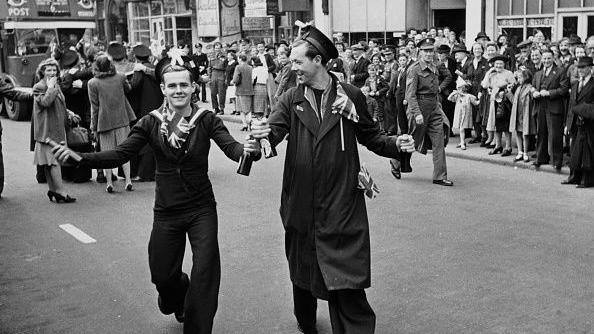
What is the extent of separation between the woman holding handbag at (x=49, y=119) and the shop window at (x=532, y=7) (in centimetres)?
1354

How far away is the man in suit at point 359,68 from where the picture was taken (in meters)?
17.1

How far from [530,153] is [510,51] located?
3.83 meters

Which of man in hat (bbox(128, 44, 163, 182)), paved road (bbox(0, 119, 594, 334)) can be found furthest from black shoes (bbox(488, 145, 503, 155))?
man in hat (bbox(128, 44, 163, 182))

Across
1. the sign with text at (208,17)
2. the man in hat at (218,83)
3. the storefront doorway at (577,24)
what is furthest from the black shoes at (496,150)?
the sign with text at (208,17)

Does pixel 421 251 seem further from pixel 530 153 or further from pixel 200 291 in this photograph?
pixel 530 153

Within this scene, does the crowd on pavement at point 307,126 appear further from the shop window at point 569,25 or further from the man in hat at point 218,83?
the shop window at point 569,25

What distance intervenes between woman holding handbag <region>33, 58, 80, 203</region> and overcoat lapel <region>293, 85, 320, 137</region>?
598cm

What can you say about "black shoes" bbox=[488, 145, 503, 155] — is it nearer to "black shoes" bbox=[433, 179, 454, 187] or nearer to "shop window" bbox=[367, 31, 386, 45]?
"black shoes" bbox=[433, 179, 454, 187]

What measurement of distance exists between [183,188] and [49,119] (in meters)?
5.92

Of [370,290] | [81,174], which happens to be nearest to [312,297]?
[370,290]

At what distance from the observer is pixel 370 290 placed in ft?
22.2

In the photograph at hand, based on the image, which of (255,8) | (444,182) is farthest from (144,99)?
(255,8)

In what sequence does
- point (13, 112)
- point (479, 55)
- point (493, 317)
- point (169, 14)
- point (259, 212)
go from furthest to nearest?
point (169, 14) < point (13, 112) < point (479, 55) < point (259, 212) < point (493, 317)

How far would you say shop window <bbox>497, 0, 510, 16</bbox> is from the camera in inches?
840
